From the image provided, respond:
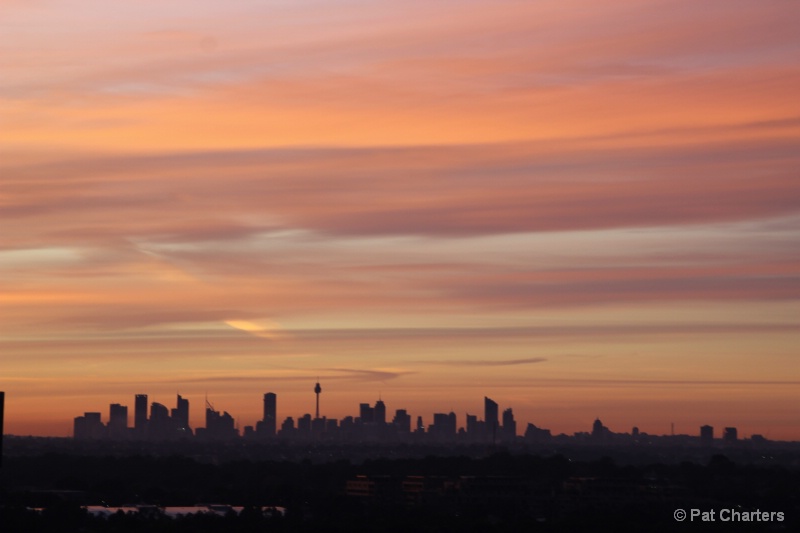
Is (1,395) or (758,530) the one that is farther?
(758,530)

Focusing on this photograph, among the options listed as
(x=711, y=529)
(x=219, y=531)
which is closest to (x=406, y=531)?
(x=219, y=531)

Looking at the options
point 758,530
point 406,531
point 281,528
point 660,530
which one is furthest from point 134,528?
point 758,530

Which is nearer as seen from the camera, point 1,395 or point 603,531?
point 1,395

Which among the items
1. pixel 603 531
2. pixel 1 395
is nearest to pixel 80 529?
pixel 603 531

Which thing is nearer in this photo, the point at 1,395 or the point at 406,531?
the point at 1,395

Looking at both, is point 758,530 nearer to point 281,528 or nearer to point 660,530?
point 660,530

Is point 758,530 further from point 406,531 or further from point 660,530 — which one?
point 406,531

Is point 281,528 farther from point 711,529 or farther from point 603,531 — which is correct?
point 711,529
